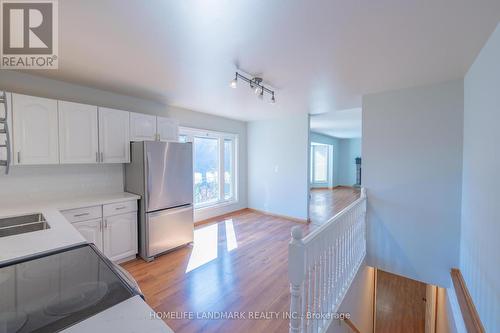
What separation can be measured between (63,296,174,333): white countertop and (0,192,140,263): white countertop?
799 millimetres

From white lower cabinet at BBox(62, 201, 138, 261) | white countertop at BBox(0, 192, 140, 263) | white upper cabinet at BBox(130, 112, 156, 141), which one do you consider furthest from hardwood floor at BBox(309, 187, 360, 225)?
white countertop at BBox(0, 192, 140, 263)

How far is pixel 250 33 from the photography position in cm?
164

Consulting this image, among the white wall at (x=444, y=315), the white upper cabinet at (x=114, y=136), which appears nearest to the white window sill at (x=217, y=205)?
the white upper cabinet at (x=114, y=136)

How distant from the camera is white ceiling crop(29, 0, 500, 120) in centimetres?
138

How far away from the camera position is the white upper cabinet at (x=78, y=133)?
2504 millimetres

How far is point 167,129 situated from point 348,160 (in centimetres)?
899

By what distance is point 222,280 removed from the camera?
2473mm

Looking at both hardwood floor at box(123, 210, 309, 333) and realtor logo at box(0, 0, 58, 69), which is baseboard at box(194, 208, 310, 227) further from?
realtor logo at box(0, 0, 58, 69)

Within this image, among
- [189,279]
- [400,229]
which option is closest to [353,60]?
[400,229]

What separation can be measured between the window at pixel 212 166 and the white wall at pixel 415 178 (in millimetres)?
2999

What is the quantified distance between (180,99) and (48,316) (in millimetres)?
3240

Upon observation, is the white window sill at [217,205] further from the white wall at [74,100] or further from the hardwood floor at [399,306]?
the hardwood floor at [399,306]

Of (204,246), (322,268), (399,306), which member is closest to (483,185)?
(322,268)

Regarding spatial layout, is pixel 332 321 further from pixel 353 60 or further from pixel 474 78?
pixel 474 78
